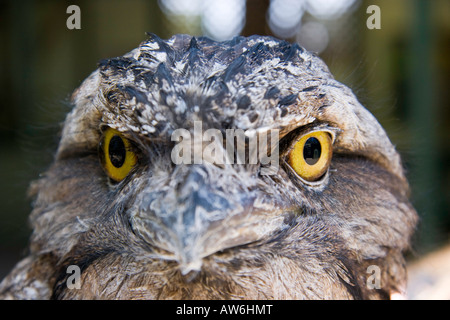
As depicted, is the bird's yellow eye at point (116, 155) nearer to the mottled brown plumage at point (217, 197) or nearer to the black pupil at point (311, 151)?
the mottled brown plumage at point (217, 197)

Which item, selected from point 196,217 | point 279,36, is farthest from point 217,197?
point 279,36

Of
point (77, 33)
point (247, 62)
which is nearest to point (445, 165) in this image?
point (247, 62)

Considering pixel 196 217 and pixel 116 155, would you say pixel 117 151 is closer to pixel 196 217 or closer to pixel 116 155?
pixel 116 155

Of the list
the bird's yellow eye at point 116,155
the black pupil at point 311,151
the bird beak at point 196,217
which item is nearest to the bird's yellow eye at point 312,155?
the black pupil at point 311,151

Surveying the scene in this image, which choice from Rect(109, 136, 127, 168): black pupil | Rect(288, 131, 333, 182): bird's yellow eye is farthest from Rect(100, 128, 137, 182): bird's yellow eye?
Rect(288, 131, 333, 182): bird's yellow eye
